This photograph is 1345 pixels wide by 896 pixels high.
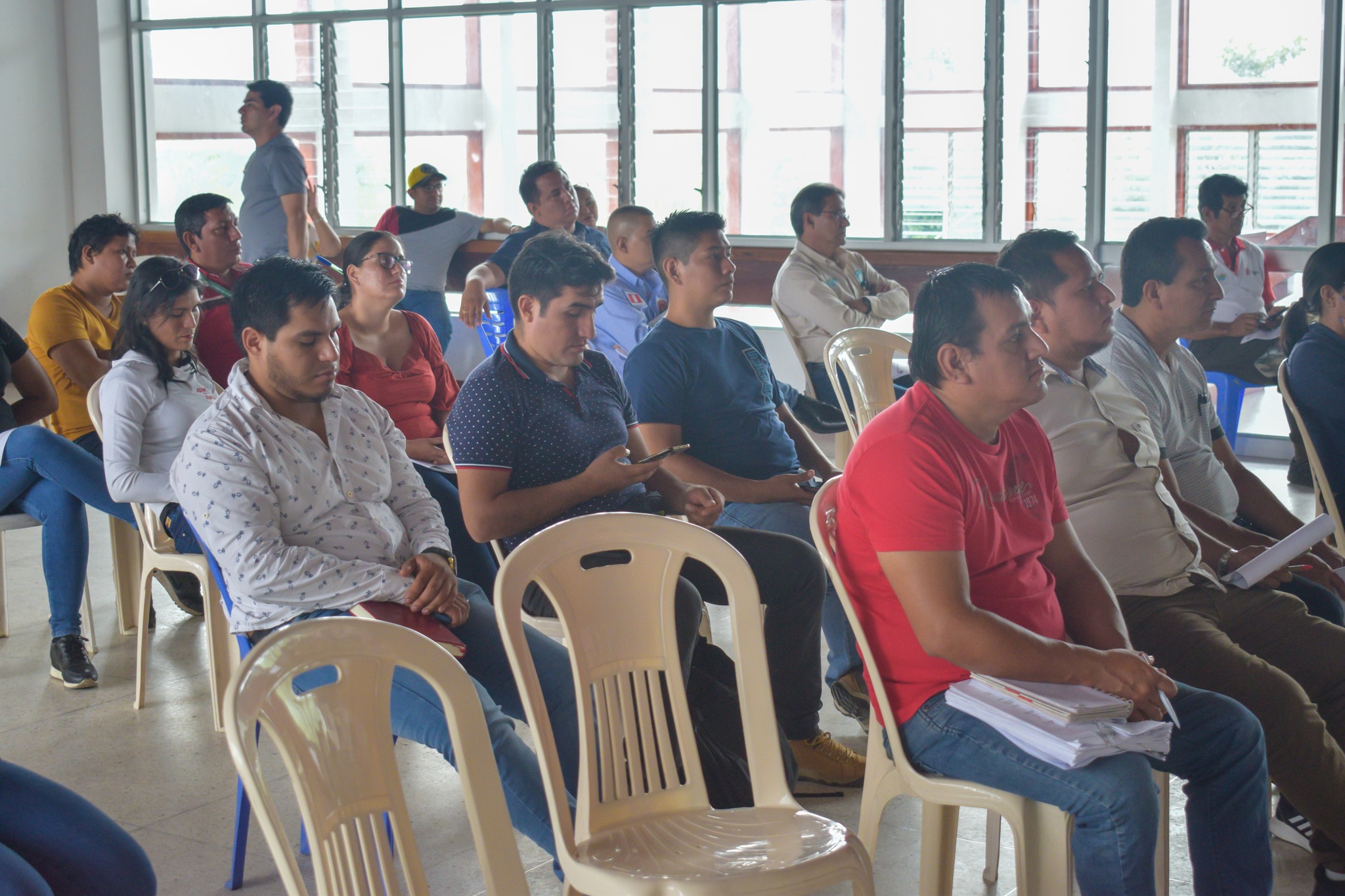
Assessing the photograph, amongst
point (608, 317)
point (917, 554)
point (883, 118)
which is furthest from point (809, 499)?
point (883, 118)

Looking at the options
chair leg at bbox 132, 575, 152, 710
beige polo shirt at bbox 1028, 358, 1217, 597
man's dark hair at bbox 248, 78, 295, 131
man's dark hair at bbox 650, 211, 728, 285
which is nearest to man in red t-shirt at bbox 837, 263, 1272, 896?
beige polo shirt at bbox 1028, 358, 1217, 597

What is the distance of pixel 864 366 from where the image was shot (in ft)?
11.4

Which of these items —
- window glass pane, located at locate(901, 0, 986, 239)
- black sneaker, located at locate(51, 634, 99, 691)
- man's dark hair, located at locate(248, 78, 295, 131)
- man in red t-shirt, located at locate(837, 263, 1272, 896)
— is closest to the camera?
man in red t-shirt, located at locate(837, 263, 1272, 896)

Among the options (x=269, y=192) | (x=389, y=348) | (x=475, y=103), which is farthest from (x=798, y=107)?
(x=389, y=348)

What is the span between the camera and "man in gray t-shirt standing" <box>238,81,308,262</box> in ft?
17.1

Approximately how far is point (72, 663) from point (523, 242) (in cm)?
240

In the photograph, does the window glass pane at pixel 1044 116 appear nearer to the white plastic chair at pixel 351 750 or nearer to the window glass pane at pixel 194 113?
the window glass pane at pixel 194 113

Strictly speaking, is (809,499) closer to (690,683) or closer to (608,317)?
(690,683)

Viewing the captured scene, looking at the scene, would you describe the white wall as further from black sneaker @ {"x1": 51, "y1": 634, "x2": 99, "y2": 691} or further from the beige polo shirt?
the beige polo shirt

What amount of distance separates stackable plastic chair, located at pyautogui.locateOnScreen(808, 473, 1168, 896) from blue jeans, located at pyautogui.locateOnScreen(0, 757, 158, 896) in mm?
1034

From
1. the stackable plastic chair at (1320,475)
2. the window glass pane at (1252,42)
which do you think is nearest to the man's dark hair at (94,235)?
the stackable plastic chair at (1320,475)

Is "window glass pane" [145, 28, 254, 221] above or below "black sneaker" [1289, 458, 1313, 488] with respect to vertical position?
above

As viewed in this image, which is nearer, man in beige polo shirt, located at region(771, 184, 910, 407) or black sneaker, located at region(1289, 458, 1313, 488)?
man in beige polo shirt, located at region(771, 184, 910, 407)

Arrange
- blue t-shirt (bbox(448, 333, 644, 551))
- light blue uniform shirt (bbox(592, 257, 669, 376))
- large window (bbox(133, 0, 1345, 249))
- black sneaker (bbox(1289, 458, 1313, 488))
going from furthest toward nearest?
large window (bbox(133, 0, 1345, 249)) < black sneaker (bbox(1289, 458, 1313, 488)) < light blue uniform shirt (bbox(592, 257, 669, 376)) < blue t-shirt (bbox(448, 333, 644, 551))
